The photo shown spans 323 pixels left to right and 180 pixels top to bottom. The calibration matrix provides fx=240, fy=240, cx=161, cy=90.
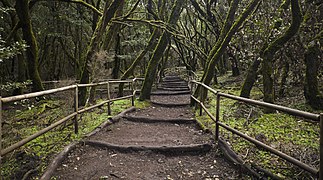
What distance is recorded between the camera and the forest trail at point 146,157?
3840mm

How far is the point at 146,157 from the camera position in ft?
15.0

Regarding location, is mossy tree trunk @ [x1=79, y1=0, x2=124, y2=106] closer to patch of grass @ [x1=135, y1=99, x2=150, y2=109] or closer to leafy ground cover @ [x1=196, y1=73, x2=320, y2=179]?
patch of grass @ [x1=135, y1=99, x2=150, y2=109]

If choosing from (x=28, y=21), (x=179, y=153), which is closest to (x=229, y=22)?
(x=179, y=153)

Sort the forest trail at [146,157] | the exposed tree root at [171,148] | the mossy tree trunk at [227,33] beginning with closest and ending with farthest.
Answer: the forest trail at [146,157] → the exposed tree root at [171,148] → the mossy tree trunk at [227,33]

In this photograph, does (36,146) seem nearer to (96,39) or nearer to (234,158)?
(234,158)

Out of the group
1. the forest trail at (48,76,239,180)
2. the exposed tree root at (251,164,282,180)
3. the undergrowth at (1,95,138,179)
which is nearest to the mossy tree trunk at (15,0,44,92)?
the undergrowth at (1,95,138,179)

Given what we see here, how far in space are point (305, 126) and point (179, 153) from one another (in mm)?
3436

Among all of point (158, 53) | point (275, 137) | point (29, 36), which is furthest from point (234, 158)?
point (29, 36)

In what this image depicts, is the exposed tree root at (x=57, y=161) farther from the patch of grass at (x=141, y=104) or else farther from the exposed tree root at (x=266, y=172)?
the patch of grass at (x=141, y=104)

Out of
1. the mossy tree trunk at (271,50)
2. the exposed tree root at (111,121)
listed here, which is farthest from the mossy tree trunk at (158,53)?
the mossy tree trunk at (271,50)

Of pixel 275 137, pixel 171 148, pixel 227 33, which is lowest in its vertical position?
pixel 171 148

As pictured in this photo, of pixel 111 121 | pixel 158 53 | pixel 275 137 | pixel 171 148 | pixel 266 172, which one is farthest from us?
pixel 158 53

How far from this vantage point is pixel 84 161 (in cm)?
432

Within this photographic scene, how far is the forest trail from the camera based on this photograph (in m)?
3.84
